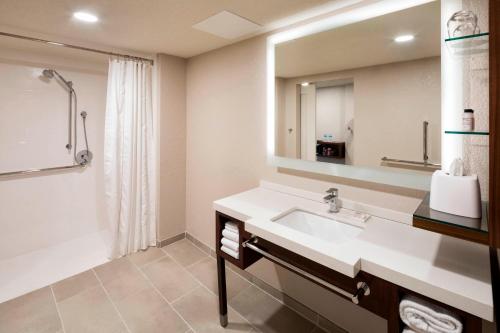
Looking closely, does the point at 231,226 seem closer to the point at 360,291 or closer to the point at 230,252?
the point at 230,252

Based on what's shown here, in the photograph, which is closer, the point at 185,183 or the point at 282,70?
→ the point at 282,70

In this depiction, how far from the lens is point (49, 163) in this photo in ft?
9.68

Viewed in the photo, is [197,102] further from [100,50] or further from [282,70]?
[282,70]

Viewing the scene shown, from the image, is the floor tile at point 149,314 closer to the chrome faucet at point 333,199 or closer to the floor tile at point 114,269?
the floor tile at point 114,269

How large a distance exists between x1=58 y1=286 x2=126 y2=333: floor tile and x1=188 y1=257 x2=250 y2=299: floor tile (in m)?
0.73

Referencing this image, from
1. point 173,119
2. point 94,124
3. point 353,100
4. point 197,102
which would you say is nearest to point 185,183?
point 173,119

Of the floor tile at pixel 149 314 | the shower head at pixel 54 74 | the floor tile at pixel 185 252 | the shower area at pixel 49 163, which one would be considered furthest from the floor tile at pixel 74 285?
the shower head at pixel 54 74

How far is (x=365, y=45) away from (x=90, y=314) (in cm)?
271

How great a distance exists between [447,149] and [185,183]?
2.58 meters

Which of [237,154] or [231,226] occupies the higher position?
[237,154]

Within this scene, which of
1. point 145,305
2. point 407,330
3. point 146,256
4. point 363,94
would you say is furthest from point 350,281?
point 146,256

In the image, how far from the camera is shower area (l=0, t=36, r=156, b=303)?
2629 mm

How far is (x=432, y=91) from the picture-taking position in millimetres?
1347

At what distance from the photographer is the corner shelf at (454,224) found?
94 cm
